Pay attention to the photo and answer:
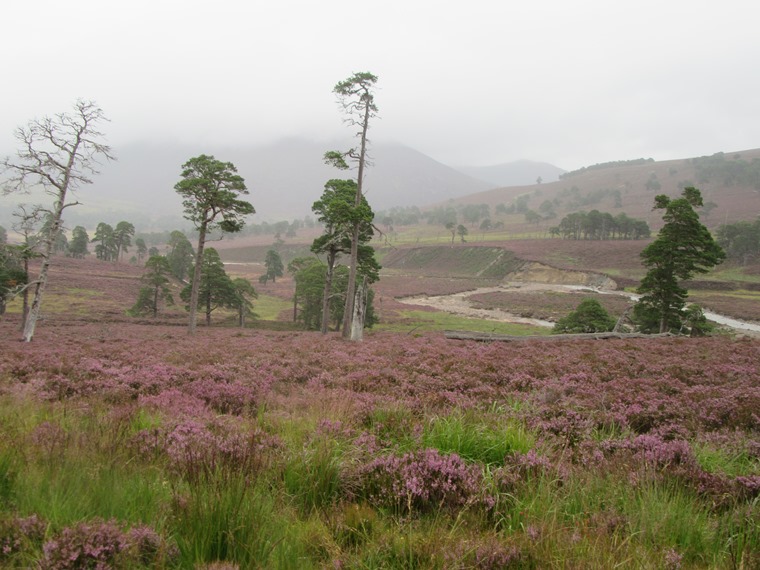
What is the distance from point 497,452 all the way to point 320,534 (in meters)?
2.49

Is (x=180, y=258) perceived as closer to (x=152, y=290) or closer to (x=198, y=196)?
(x=152, y=290)

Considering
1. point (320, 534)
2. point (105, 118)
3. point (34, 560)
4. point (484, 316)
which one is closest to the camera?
point (34, 560)

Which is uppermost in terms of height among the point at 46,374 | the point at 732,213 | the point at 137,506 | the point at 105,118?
the point at 732,213

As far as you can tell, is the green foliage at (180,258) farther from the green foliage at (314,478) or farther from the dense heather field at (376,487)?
the green foliage at (314,478)

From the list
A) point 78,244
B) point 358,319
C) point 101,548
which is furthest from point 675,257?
point 78,244

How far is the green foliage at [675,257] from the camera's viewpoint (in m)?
28.9

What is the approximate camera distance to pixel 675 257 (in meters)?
29.3

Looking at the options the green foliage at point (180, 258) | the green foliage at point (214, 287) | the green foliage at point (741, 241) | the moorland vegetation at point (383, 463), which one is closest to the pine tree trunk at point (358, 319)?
the moorland vegetation at point (383, 463)

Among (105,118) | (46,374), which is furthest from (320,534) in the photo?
(105,118)

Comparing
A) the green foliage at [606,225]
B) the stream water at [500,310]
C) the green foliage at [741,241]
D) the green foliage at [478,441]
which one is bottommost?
the stream water at [500,310]

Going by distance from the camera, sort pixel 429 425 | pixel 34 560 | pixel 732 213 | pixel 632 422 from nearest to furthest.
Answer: pixel 34 560 → pixel 429 425 → pixel 632 422 → pixel 732 213

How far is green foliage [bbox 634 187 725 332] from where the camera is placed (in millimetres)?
28922

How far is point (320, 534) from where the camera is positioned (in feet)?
9.52

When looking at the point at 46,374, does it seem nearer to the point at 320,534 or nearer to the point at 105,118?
the point at 320,534
